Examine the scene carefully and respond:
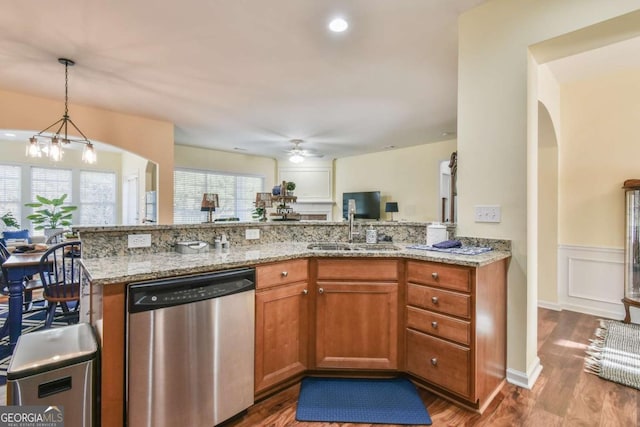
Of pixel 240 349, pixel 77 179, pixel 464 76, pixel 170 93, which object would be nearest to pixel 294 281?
pixel 240 349

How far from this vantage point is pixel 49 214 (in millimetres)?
6320

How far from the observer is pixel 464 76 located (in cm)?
229

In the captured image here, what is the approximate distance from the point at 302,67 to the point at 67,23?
73.4 inches

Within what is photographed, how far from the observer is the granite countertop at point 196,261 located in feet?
4.66

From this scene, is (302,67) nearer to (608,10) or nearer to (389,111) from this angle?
(389,111)

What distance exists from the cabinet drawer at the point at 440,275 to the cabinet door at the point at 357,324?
166 millimetres

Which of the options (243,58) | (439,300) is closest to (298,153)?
(243,58)

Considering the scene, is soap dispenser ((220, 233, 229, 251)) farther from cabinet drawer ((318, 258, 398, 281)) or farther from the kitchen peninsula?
cabinet drawer ((318, 258, 398, 281))

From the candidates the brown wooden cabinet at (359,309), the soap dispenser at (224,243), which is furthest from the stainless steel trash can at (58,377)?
the brown wooden cabinet at (359,309)

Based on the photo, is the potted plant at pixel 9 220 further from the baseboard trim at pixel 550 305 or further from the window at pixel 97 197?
the baseboard trim at pixel 550 305

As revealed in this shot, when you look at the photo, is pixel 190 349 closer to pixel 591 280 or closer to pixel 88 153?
pixel 88 153

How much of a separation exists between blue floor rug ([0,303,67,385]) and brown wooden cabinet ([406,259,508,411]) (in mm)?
2846

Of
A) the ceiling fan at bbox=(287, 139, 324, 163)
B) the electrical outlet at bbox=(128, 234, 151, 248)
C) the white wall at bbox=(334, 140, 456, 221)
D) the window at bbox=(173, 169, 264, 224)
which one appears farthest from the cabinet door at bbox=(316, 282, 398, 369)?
the window at bbox=(173, 169, 264, 224)

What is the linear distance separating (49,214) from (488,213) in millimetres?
8041
